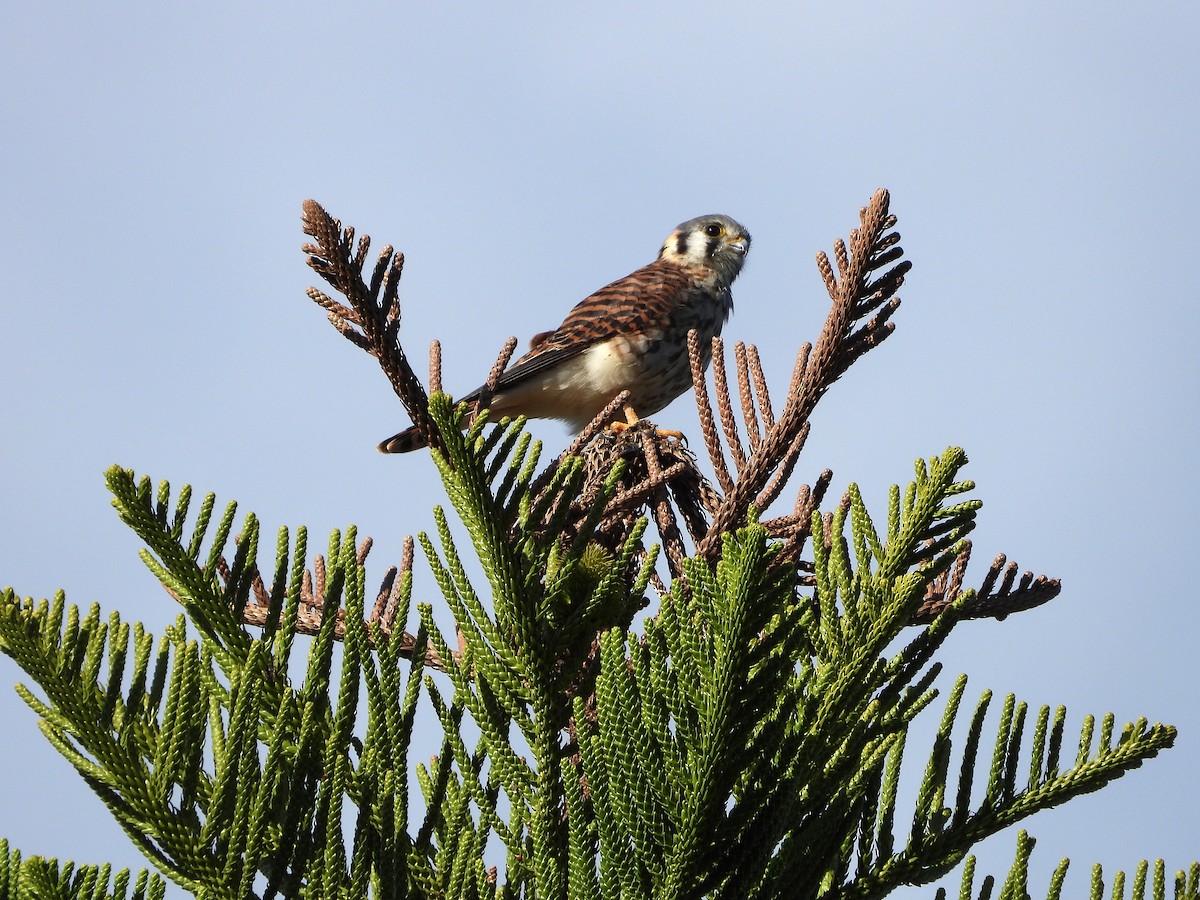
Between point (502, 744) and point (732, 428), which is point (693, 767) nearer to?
point (502, 744)

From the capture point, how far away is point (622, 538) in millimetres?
2279

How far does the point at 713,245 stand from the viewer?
21.1ft

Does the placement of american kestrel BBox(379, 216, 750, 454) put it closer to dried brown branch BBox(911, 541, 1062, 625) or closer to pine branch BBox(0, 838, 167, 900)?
dried brown branch BBox(911, 541, 1062, 625)

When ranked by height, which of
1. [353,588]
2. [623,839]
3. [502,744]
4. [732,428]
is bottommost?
[623,839]

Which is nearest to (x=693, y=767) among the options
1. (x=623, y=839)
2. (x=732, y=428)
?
(x=623, y=839)

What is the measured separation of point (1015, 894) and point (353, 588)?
0.95 m

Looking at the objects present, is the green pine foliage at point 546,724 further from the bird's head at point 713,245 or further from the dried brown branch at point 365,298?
the bird's head at point 713,245

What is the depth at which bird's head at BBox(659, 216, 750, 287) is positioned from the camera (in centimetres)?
627

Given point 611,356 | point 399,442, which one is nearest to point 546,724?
point 399,442

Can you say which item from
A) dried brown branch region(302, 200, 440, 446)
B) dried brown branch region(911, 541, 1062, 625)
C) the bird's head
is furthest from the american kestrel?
dried brown branch region(302, 200, 440, 446)

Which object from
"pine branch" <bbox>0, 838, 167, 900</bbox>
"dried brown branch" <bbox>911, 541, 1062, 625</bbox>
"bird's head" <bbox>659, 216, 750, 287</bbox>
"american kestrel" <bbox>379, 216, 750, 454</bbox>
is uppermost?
"bird's head" <bbox>659, 216, 750, 287</bbox>

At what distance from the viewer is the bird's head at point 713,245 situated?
6266 mm

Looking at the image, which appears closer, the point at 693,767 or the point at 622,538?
the point at 693,767

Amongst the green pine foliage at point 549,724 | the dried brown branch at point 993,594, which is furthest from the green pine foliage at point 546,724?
the dried brown branch at point 993,594
